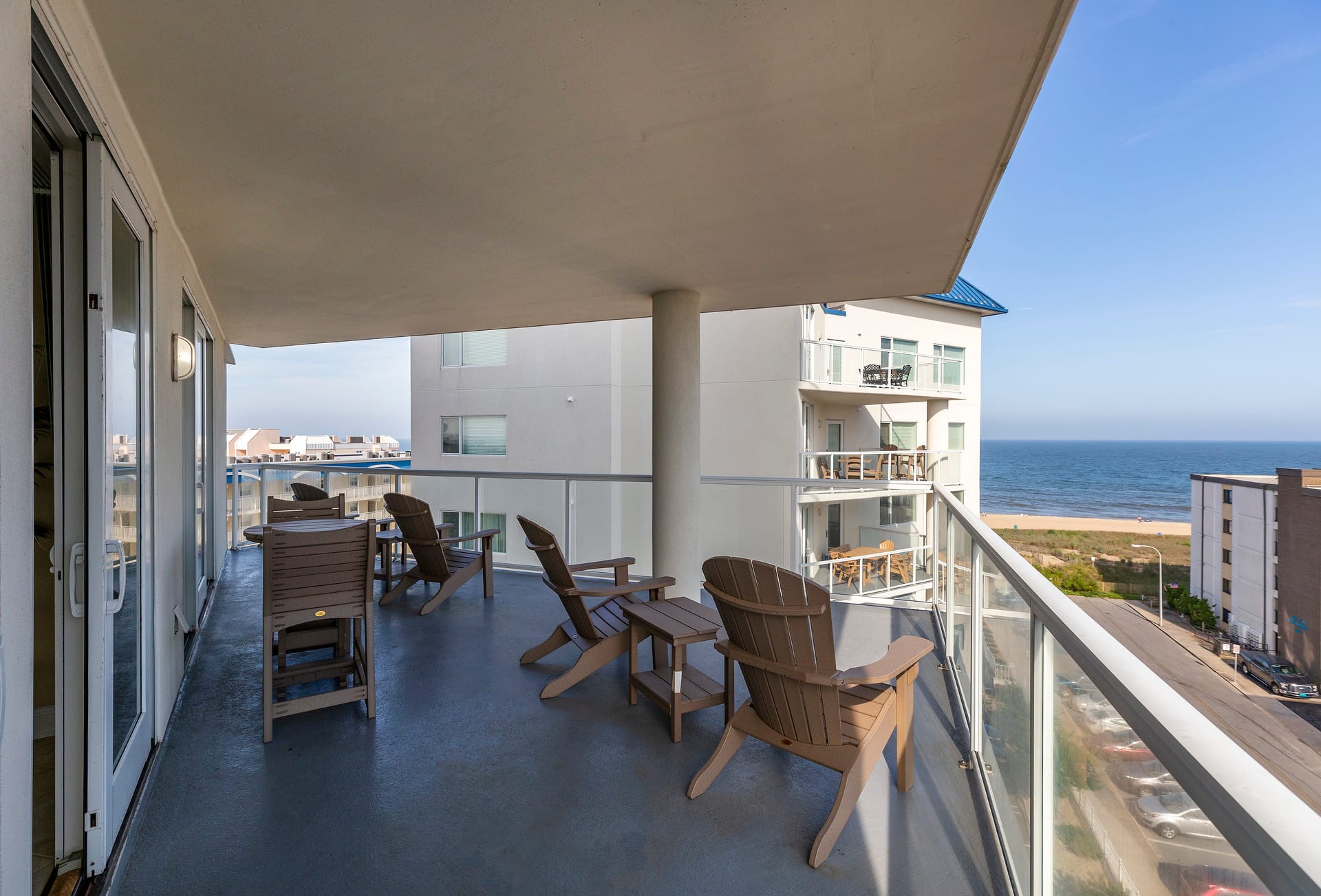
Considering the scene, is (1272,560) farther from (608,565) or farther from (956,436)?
(956,436)

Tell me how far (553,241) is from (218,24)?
203cm

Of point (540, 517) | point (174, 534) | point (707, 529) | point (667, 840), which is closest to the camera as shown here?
point (667, 840)

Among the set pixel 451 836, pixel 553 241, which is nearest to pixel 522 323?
pixel 553 241

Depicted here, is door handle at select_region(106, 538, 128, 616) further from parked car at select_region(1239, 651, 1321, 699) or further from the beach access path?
parked car at select_region(1239, 651, 1321, 699)

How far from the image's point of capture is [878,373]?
15344 millimetres

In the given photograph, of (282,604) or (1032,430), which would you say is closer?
(282,604)

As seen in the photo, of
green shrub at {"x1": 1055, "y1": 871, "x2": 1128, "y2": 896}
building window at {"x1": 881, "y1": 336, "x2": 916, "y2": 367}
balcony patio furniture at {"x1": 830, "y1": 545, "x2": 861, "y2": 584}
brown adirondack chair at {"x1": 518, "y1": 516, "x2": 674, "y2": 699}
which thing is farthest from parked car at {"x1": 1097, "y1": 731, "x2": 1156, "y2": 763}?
building window at {"x1": 881, "y1": 336, "x2": 916, "y2": 367}

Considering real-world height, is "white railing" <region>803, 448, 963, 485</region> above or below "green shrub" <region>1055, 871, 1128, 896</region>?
above

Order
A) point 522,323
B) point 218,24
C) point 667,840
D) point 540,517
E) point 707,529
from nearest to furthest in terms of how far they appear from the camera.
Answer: point 218,24
point 667,840
point 522,323
point 707,529
point 540,517

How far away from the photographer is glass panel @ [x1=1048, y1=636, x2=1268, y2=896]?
0.81 metres

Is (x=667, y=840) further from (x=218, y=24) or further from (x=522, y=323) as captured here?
(x=522, y=323)

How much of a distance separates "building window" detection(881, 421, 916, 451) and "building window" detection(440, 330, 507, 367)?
10786 mm

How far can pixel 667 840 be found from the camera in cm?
224

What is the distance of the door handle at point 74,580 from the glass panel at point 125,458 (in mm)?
176
